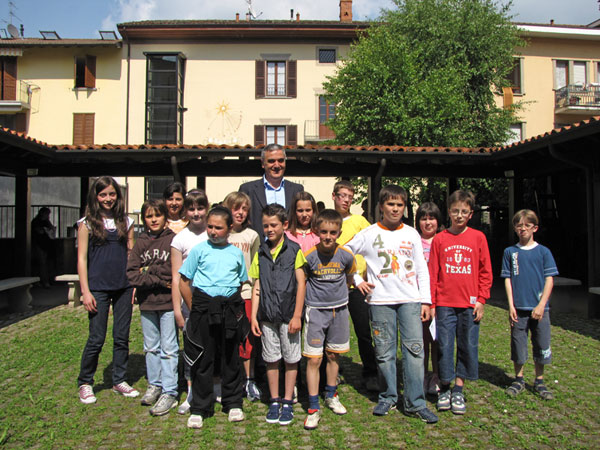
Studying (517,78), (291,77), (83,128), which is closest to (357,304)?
(291,77)

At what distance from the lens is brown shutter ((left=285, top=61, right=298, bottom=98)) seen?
21922 millimetres

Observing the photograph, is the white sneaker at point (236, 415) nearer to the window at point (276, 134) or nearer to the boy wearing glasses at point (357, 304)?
the boy wearing glasses at point (357, 304)

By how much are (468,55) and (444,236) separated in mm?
15419

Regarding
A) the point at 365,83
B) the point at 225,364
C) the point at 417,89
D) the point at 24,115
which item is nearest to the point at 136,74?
the point at 24,115

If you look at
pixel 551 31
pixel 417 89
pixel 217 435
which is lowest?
pixel 217 435

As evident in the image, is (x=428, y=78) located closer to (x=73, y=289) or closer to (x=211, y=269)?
(x=73, y=289)

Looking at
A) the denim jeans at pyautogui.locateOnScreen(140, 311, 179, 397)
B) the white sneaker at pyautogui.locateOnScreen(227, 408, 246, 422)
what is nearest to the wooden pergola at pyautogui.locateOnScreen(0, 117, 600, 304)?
the denim jeans at pyautogui.locateOnScreen(140, 311, 179, 397)

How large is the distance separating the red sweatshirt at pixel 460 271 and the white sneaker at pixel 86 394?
2.82 meters

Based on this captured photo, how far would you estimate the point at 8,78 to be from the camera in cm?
2214

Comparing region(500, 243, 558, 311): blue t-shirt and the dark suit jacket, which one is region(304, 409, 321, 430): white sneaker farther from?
region(500, 243, 558, 311): blue t-shirt

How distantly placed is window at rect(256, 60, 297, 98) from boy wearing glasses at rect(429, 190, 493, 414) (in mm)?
19147

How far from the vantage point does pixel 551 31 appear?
22.6 m

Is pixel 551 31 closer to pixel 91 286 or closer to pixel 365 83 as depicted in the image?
pixel 365 83

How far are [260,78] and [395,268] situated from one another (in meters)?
19.9
